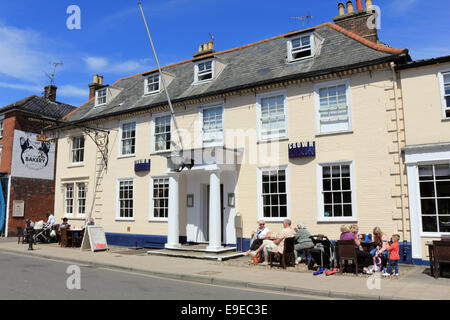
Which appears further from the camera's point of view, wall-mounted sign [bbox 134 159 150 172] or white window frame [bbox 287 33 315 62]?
wall-mounted sign [bbox 134 159 150 172]

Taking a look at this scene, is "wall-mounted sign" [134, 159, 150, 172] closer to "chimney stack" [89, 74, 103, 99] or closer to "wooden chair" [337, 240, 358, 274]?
"chimney stack" [89, 74, 103, 99]

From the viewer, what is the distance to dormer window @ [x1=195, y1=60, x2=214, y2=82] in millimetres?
17562

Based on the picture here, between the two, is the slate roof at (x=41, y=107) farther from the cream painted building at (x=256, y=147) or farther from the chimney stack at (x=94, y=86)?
the cream painted building at (x=256, y=147)

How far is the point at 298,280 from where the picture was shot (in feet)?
30.6

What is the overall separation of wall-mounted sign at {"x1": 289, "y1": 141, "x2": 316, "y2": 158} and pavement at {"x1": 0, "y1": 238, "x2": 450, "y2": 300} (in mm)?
4167

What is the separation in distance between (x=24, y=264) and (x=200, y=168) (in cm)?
692

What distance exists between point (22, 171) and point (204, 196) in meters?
14.7

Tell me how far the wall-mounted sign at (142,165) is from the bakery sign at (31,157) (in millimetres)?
10120

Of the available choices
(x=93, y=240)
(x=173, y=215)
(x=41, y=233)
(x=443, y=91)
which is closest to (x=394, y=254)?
(x=443, y=91)

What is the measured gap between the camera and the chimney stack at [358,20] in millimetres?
14714

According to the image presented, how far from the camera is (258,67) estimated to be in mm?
16328

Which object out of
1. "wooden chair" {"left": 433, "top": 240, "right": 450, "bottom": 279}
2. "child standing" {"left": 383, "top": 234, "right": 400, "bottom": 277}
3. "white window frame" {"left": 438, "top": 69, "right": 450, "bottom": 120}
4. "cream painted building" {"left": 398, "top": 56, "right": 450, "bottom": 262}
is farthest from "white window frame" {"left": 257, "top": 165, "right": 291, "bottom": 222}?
"white window frame" {"left": 438, "top": 69, "right": 450, "bottom": 120}

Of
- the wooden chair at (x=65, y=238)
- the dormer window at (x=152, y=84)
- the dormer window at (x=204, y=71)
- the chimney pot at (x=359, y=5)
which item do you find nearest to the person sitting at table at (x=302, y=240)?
the dormer window at (x=204, y=71)

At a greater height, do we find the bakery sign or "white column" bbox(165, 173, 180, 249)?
the bakery sign
